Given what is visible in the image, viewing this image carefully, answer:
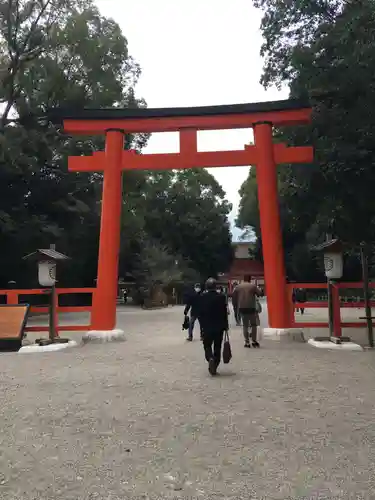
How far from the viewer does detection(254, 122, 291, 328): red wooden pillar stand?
466 inches

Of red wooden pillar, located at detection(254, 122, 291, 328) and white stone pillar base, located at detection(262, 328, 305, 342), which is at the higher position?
red wooden pillar, located at detection(254, 122, 291, 328)

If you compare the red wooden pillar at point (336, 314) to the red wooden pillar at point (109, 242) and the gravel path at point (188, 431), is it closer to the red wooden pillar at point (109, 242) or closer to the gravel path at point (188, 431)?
the gravel path at point (188, 431)

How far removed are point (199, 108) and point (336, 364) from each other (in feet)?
24.2

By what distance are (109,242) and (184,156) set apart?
9.41ft

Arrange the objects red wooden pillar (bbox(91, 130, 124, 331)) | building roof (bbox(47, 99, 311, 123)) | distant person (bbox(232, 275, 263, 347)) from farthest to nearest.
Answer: building roof (bbox(47, 99, 311, 123)), red wooden pillar (bbox(91, 130, 124, 331)), distant person (bbox(232, 275, 263, 347))

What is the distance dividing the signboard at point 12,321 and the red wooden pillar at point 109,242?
5.46 feet

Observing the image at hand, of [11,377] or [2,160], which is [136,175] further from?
[11,377]

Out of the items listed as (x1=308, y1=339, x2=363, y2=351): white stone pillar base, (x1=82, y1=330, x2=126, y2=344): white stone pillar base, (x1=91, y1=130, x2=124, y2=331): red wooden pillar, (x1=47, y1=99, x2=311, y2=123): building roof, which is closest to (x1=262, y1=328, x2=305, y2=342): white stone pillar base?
(x1=308, y1=339, x2=363, y2=351): white stone pillar base

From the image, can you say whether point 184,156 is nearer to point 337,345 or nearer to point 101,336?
point 101,336

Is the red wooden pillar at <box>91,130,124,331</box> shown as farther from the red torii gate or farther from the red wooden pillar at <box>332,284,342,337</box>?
the red wooden pillar at <box>332,284,342,337</box>

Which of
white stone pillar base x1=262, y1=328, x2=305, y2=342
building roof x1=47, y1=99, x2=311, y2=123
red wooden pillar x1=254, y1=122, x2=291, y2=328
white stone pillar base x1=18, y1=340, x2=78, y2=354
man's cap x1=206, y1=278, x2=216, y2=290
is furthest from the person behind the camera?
building roof x1=47, y1=99, x2=311, y2=123

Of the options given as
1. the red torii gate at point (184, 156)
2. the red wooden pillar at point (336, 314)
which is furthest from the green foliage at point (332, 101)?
the red wooden pillar at point (336, 314)

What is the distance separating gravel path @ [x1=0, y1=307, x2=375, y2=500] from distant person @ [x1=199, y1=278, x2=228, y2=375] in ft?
0.93

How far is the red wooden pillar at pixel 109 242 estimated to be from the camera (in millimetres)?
12156
